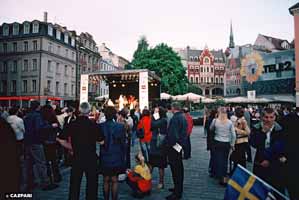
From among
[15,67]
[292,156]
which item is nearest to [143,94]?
[292,156]

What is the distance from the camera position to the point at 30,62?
41.1 m

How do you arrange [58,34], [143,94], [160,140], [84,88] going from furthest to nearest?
[58,34]
[84,88]
[143,94]
[160,140]

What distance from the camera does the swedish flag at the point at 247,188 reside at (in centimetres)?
276

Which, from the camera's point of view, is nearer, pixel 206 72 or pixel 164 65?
pixel 164 65

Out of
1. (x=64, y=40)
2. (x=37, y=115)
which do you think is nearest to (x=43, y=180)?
(x=37, y=115)

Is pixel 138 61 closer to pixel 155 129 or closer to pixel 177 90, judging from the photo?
pixel 177 90

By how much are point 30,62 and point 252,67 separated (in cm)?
4212

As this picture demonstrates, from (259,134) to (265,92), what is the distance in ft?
163

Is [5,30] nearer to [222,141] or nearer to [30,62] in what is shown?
[30,62]

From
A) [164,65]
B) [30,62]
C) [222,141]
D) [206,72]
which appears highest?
[206,72]

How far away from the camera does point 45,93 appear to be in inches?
1569

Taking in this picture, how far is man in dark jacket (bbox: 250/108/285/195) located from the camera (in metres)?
3.80

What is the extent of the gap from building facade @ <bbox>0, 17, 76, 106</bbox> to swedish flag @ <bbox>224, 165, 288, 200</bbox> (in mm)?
40524

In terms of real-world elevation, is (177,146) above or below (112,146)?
below
